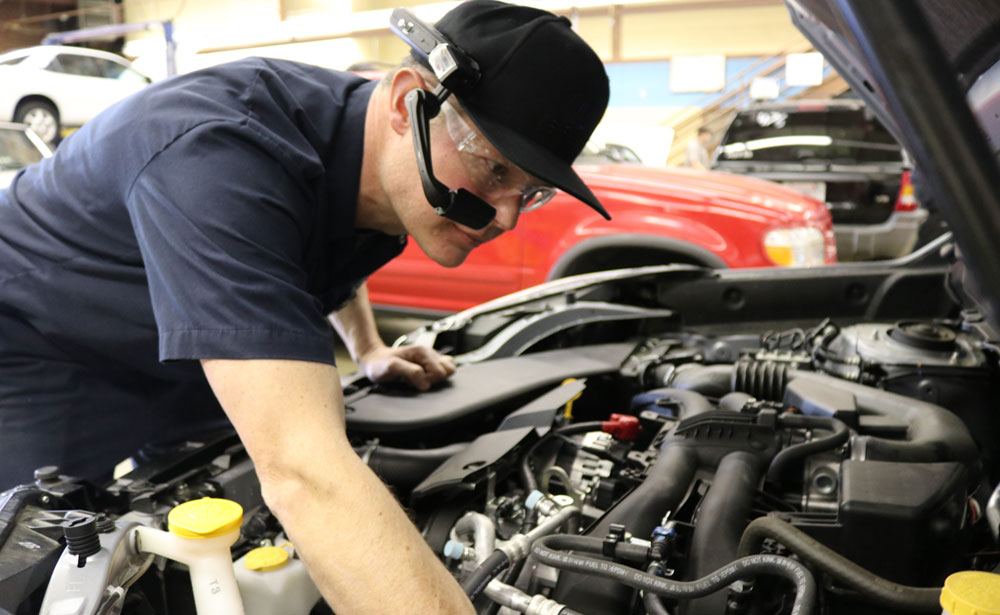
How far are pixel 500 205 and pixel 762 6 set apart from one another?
11.6 m

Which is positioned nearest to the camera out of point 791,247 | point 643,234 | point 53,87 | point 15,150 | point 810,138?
point 791,247

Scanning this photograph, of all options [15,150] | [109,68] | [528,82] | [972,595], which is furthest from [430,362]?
[109,68]

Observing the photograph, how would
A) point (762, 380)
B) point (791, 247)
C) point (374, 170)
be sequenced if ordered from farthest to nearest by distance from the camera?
point (791, 247)
point (762, 380)
point (374, 170)

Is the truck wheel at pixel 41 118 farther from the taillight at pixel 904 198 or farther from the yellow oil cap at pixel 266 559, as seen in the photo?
the yellow oil cap at pixel 266 559

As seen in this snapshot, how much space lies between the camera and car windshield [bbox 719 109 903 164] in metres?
5.46

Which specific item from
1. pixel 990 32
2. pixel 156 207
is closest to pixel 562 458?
pixel 156 207

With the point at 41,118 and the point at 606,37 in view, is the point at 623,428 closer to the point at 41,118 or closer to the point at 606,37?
the point at 41,118

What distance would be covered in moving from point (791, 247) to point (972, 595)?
2768 mm

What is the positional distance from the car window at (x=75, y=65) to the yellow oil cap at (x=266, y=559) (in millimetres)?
9102

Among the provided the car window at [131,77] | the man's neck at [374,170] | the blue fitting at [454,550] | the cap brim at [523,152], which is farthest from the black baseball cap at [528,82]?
the car window at [131,77]

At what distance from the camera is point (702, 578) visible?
935 mm

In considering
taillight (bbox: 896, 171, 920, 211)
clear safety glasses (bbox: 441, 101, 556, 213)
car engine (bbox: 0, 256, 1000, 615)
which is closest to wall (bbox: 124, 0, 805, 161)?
taillight (bbox: 896, 171, 920, 211)

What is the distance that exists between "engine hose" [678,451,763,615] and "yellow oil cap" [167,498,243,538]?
0.61m

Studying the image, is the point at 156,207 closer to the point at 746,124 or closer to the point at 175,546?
the point at 175,546
